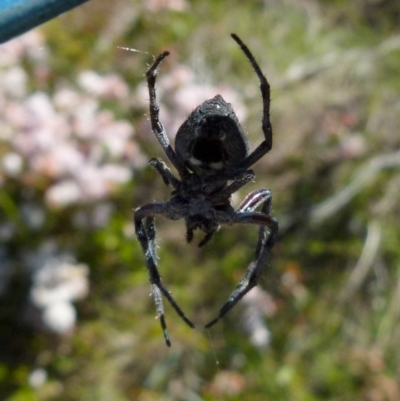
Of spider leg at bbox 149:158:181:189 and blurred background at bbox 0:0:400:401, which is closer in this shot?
spider leg at bbox 149:158:181:189

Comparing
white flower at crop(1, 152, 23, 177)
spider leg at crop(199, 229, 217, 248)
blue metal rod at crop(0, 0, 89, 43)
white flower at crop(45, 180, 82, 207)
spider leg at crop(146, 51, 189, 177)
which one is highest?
white flower at crop(1, 152, 23, 177)

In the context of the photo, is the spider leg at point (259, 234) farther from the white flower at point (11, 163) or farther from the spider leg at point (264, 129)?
the white flower at point (11, 163)

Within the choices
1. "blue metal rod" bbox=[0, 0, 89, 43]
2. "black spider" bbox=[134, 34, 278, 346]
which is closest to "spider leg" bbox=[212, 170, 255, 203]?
"black spider" bbox=[134, 34, 278, 346]

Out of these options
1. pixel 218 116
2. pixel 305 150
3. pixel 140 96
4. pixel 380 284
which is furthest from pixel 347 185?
pixel 218 116

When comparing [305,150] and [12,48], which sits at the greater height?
[12,48]

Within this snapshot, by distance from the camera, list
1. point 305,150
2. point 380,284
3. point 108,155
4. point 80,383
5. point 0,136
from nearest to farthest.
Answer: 1. point 0,136
2. point 108,155
3. point 80,383
4. point 380,284
5. point 305,150

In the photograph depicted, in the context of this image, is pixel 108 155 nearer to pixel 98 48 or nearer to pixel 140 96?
pixel 140 96

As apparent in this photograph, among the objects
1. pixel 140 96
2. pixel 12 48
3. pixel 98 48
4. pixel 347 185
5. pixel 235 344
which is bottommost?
pixel 235 344

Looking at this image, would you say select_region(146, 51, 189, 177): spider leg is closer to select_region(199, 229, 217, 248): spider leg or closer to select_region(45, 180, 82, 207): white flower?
select_region(199, 229, 217, 248): spider leg

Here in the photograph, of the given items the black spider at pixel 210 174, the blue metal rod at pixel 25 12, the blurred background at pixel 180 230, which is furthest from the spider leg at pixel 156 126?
the blurred background at pixel 180 230
